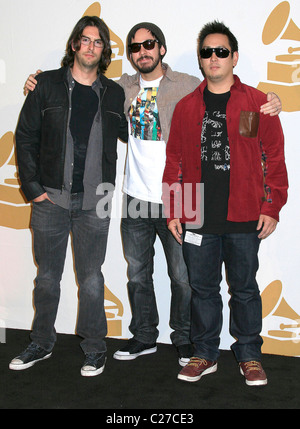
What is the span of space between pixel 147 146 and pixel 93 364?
1258 millimetres

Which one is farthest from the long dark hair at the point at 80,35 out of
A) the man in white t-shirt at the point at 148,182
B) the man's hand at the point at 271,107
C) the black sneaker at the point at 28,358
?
the black sneaker at the point at 28,358

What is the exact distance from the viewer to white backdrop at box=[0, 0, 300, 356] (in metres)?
3.04

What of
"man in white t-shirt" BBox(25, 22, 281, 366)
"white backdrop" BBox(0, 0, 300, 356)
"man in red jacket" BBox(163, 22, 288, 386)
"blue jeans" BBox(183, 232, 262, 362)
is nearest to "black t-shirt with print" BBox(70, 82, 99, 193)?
"man in white t-shirt" BBox(25, 22, 281, 366)

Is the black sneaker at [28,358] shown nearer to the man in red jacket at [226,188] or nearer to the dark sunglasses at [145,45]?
the man in red jacket at [226,188]

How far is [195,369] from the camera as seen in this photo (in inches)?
105

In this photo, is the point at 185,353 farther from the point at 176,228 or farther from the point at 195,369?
the point at 176,228

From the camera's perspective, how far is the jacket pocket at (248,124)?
8.38 ft

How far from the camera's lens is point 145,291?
306 centimetres

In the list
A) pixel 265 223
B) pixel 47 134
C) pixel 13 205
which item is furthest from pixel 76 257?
pixel 265 223

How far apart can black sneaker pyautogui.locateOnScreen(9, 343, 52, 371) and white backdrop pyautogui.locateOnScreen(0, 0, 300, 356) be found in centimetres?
60

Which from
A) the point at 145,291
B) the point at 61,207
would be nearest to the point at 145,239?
the point at 145,291

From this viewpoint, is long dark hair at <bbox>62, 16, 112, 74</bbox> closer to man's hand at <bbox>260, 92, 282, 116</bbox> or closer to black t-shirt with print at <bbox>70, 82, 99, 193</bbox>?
black t-shirt with print at <bbox>70, 82, 99, 193</bbox>

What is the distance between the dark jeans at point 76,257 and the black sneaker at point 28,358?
14 centimetres

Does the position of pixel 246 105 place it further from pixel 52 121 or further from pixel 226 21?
pixel 52 121
